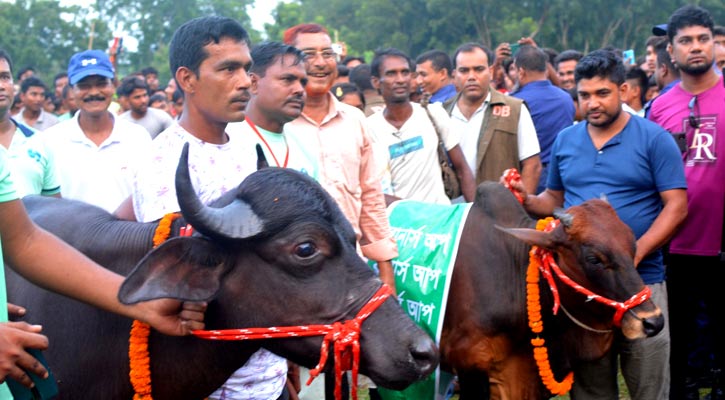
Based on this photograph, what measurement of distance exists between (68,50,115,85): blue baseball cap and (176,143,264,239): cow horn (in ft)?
13.0

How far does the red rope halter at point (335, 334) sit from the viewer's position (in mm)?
2740

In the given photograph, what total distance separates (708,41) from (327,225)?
4.02m

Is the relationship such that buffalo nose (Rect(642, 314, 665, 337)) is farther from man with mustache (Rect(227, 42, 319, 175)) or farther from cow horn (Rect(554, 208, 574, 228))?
man with mustache (Rect(227, 42, 319, 175))

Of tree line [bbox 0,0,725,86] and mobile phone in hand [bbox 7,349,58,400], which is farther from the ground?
tree line [bbox 0,0,725,86]

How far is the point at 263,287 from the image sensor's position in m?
2.84

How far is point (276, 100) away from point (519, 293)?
1886 millimetres

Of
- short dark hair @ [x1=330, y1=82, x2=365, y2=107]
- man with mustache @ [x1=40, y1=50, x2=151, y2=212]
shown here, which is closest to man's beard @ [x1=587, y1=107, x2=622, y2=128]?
man with mustache @ [x1=40, y1=50, x2=151, y2=212]

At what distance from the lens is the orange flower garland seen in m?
4.93

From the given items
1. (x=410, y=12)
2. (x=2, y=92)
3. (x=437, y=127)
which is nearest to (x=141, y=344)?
(x=2, y=92)

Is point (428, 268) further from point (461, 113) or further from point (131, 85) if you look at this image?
point (131, 85)

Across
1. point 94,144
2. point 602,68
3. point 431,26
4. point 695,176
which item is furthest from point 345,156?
point 431,26

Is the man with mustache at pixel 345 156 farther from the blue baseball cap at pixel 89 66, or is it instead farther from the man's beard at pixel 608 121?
the blue baseball cap at pixel 89 66

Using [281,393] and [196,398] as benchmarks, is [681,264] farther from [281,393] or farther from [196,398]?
[196,398]

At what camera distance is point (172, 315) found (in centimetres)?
277
